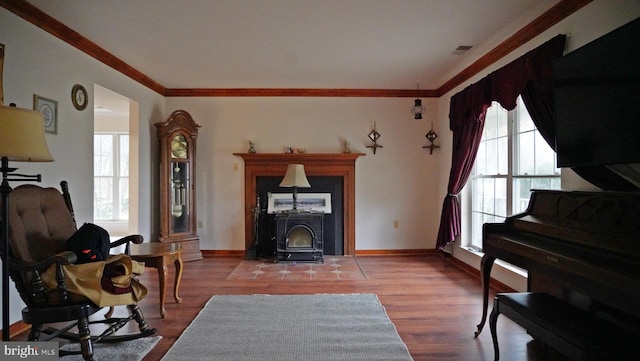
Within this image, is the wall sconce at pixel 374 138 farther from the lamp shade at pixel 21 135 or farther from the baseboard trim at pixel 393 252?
the lamp shade at pixel 21 135

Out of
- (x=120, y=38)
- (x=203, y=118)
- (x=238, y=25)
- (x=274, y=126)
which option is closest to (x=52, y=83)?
(x=120, y=38)

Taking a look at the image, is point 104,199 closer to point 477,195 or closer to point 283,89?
point 283,89

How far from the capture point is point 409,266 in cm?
434

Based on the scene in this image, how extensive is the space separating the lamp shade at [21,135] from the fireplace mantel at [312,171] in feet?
9.96

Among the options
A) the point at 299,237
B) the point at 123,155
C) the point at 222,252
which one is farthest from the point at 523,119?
the point at 123,155

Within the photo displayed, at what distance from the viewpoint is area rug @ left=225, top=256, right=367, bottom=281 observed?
12.6 ft

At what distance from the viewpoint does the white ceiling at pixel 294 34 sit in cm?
262

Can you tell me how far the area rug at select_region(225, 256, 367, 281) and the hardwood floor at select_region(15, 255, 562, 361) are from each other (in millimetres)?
116

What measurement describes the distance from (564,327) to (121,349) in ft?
8.39

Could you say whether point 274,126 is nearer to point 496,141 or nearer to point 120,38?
point 120,38

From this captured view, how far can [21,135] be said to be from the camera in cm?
177

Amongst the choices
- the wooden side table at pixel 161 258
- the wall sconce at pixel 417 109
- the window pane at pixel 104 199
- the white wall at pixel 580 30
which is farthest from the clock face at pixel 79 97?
the white wall at pixel 580 30

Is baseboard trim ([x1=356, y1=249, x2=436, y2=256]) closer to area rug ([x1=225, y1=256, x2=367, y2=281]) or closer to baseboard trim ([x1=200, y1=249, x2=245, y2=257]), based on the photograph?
area rug ([x1=225, y1=256, x2=367, y2=281])

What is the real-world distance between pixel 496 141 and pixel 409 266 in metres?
1.82
